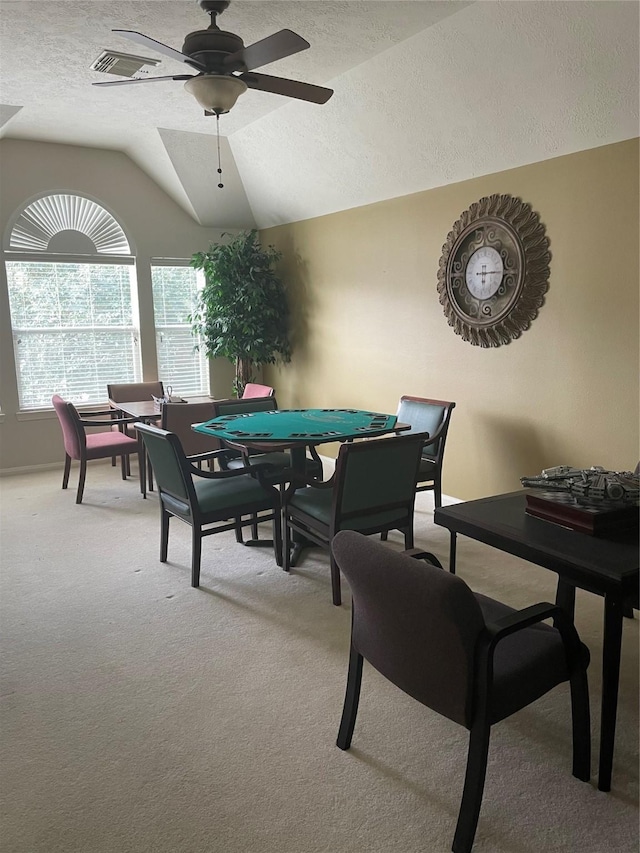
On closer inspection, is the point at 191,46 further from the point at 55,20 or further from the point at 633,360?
the point at 633,360

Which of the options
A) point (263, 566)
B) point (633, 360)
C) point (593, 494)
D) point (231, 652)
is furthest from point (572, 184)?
point (231, 652)

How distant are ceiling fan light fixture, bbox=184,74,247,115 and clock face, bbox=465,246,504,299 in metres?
2.01

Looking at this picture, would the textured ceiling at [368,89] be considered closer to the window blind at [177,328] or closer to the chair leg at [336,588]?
the window blind at [177,328]

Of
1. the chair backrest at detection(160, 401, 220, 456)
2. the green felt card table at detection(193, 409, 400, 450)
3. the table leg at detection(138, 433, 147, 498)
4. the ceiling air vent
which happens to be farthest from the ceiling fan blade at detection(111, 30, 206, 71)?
the table leg at detection(138, 433, 147, 498)

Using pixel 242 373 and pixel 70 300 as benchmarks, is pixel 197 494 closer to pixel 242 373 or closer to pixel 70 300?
pixel 242 373

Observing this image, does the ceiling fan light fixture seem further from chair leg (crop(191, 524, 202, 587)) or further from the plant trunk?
the plant trunk

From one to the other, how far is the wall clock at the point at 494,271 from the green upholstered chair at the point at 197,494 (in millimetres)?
1873

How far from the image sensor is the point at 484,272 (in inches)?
167

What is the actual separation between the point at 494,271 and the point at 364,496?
1.95 metres

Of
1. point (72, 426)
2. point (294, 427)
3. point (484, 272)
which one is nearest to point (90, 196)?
point (72, 426)

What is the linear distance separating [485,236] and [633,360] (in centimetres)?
133

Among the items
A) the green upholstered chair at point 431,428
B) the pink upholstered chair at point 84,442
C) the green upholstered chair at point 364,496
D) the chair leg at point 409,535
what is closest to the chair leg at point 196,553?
the green upholstered chair at point 364,496

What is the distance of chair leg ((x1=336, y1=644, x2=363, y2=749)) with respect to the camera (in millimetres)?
2096

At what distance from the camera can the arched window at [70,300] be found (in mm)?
5840
